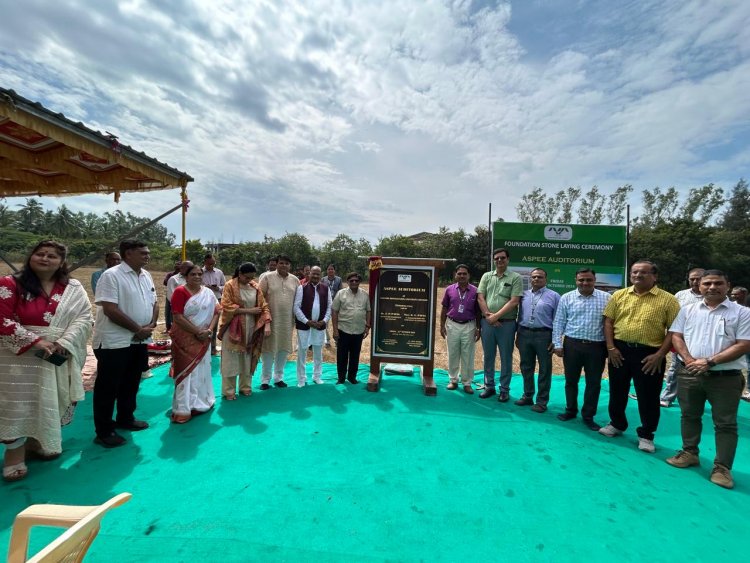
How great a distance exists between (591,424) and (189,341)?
14.7ft

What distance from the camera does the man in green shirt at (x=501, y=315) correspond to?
454 cm

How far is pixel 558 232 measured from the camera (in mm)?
6141

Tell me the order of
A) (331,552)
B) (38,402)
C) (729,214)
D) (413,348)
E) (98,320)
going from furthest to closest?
1. (729,214)
2. (413,348)
3. (98,320)
4. (38,402)
5. (331,552)

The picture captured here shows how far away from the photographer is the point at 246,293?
4.54 m

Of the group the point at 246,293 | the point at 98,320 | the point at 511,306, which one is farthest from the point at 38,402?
the point at 511,306

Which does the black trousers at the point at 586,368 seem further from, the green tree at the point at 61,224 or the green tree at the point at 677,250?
the green tree at the point at 61,224

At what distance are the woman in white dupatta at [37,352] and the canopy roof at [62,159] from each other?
1508 mm

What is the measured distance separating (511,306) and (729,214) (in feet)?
191

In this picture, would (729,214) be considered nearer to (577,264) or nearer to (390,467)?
(577,264)

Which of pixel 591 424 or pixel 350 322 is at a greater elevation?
pixel 350 322

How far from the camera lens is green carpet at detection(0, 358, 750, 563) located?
213 centimetres

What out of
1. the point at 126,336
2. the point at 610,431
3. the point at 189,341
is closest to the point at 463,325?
the point at 610,431

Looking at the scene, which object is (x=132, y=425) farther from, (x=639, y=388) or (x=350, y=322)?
(x=639, y=388)

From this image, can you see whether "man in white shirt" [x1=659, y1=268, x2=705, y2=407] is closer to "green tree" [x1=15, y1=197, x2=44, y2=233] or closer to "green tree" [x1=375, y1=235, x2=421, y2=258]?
"green tree" [x1=375, y1=235, x2=421, y2=258]
